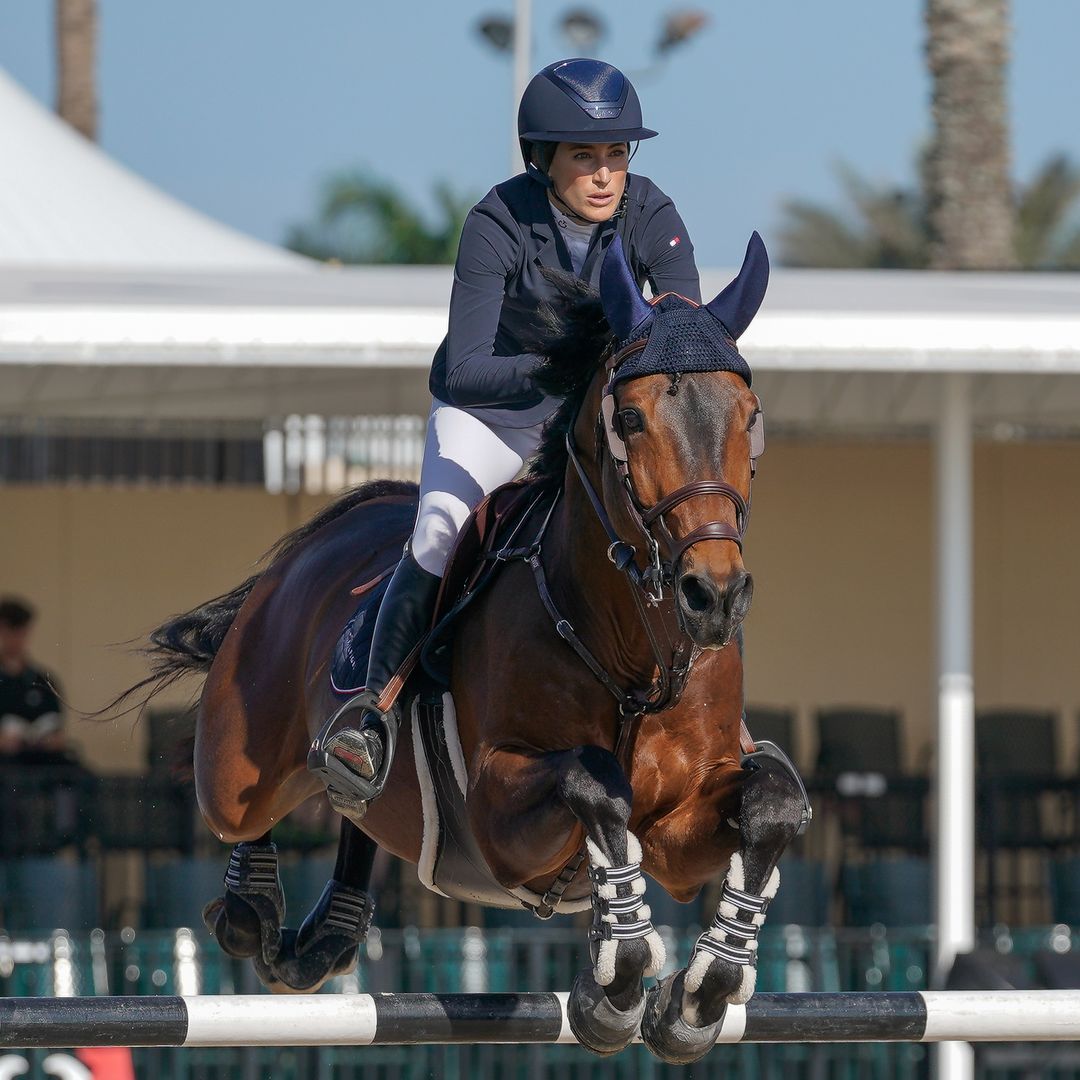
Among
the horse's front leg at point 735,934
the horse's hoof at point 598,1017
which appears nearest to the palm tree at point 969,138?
the horse's front leg at point 735,934

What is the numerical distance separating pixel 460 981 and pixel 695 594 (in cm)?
582

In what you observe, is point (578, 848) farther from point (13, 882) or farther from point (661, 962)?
point (13, 882)

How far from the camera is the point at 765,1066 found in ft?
30.0

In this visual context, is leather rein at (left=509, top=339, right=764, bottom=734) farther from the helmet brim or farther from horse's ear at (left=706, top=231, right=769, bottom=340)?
the helmet brim

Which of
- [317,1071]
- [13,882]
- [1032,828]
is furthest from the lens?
[1032,828]

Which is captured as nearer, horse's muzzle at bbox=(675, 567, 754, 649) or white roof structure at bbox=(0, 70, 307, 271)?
horse's muzzle at bbox=(675, 567, 754, 649)

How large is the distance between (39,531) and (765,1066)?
24.7ft

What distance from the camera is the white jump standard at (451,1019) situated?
459cm

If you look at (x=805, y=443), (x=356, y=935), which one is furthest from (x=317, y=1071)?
(x=805, y=443)

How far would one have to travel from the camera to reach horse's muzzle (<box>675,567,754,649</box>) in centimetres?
382

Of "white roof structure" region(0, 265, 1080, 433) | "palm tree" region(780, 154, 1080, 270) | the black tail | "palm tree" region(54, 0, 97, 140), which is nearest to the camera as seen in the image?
the black tail

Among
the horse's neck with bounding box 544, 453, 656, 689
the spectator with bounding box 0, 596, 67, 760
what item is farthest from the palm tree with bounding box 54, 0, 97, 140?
the horse's neck with bounding box 544, 453, 656, 689

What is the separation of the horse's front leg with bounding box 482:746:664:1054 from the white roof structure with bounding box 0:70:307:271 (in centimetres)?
1023

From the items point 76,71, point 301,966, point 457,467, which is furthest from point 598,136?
point 76,71
